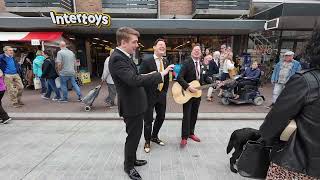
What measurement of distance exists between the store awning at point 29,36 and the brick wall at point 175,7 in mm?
5621

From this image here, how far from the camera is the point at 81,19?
1028cm

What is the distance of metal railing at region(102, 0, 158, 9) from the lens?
13.3 metres

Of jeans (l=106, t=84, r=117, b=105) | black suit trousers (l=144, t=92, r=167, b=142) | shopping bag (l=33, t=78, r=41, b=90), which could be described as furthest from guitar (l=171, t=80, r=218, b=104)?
shopping bag (l=33, t=78, r=41, b=90)

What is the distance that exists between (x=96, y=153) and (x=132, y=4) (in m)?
10.7

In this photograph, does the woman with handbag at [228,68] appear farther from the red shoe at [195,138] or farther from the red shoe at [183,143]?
the red shoe at [183,143]

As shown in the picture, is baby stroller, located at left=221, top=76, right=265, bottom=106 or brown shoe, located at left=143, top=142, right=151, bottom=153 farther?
baby stroller, located at left=221, top=76, right=265, bottom=106

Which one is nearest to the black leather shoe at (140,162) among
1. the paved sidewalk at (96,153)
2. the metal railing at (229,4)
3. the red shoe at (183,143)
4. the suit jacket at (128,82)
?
the paved sidewalk at (96,153)

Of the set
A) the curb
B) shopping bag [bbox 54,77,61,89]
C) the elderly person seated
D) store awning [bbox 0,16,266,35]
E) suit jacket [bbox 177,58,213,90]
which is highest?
store awning [bbox 0,16,266,35]

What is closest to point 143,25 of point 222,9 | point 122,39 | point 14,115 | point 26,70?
point 222,9

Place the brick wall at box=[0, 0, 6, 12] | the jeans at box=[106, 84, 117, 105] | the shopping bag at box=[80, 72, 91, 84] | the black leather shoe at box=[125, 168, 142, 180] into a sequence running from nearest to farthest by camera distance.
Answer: the black leather shoe at box=[125, 168, 142, 180], the jeans at box=[106, 84, 117, 105], the shopping bag at box=[80, 72, 91, 84], the brick wall at box=[0, 0, 6, 12]

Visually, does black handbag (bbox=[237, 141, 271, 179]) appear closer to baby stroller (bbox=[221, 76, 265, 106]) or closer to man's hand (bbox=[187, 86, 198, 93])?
man's hand (bbox=[187, 86, 198, 93])

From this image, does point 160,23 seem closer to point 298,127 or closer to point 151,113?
point 151,113

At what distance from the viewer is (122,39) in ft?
9.84

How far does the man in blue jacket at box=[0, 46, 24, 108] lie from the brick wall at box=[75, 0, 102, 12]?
24.1 feet
